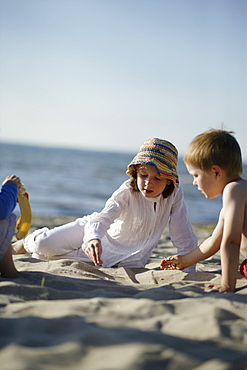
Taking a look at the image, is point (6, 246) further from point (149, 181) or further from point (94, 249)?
point (149, 181)

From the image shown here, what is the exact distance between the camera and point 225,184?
9.95ft

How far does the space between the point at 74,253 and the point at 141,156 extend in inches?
49.3

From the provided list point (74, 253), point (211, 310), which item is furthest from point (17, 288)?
point (74, 253)

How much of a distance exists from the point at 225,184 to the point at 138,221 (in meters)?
1.28

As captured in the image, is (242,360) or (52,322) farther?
(52,322)

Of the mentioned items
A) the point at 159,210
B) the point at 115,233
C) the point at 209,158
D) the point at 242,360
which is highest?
the point at 209,158

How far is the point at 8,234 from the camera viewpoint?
2.79 m

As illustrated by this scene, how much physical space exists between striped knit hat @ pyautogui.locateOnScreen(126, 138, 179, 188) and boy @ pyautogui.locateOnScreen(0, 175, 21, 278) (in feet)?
4.15

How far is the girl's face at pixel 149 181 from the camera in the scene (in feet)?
12.4

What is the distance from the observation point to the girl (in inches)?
150

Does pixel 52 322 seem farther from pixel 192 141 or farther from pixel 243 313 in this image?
pixel 192 141

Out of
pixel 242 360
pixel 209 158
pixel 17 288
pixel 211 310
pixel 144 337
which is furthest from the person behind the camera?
pixel 209 158

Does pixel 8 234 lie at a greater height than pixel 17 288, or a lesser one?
greater

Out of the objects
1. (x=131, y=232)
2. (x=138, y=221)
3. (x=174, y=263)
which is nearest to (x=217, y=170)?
(x=174, y=263)
